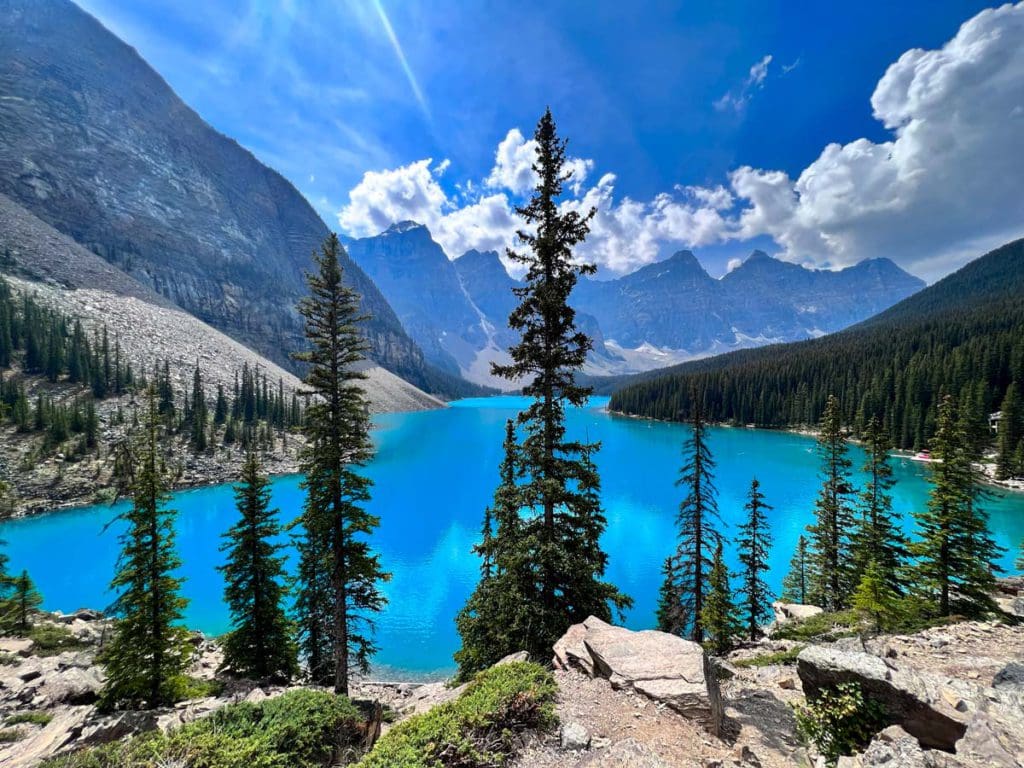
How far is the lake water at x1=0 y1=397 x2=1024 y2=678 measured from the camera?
83.6 ft

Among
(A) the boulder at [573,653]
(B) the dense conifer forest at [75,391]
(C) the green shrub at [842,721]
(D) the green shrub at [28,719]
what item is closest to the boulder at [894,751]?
(C) the green shrub at [842,721]

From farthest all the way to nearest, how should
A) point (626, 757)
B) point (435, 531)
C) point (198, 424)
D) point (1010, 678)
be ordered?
point (198, 424), point (435, 531), point (1010, 678), point (626, 757)

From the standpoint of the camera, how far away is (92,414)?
53.6m

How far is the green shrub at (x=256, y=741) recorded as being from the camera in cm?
572

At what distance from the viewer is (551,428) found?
11.5m

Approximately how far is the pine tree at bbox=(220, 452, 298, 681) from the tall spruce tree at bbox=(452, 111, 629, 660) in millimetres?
10461

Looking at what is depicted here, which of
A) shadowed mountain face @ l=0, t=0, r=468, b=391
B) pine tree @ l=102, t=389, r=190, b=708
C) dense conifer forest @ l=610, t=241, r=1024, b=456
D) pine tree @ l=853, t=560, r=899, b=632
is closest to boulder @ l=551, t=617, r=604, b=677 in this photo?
pine tree @ l=853, t=560, r=899, b=632

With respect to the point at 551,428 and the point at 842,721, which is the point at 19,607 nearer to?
the point at 551,428

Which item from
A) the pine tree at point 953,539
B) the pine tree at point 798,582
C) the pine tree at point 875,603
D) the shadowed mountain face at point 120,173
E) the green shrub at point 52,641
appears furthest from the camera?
the shadowed mountain face at point 120,173

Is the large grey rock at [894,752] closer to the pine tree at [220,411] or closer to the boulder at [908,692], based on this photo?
the boulder at [908,692]

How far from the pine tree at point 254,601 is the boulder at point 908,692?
1731 cm

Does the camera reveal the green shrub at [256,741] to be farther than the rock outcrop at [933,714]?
Yes

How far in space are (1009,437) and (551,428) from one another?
268ft

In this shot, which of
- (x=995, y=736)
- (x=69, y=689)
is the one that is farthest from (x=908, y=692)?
(x=69, y=689)
